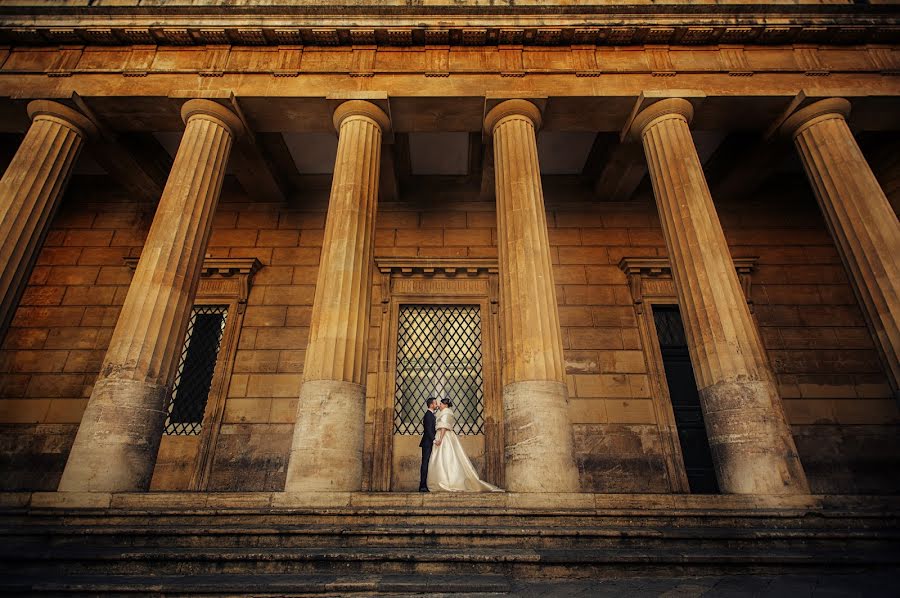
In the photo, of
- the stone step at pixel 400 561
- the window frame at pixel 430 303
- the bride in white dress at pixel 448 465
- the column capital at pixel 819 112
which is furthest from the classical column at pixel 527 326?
the column capital at pixel 819 112

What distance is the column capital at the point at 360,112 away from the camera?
9312mm

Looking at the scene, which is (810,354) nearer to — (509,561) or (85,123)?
(509,561)

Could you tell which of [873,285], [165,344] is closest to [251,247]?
[165,344]

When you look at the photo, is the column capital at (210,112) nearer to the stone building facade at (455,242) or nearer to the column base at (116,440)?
the stone building facade at (455,242)

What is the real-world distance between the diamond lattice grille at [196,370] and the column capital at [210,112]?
15.5ft

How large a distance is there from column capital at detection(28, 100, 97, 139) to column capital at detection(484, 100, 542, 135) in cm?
844

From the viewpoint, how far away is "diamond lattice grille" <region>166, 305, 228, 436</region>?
10953 millimetres

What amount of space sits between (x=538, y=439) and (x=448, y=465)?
220 cm

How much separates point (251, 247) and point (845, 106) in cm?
1389

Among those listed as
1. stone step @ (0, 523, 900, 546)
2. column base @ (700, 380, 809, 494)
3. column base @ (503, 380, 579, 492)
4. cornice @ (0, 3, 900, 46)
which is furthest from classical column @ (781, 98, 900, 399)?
column base @ (503, 380, 579, 492)

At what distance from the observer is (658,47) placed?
9898 millimetres

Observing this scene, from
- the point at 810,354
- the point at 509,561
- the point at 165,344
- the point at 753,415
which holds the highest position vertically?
the point at 810,354

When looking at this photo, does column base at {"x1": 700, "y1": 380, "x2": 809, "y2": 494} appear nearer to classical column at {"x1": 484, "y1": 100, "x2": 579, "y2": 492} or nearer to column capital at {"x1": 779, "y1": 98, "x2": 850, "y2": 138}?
classical column at {"x1": 484, "y1": 100, "x2": 579, "y2": 492}

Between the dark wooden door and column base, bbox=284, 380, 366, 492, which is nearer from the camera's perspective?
column base, bbox=284, 380, 366, 492
